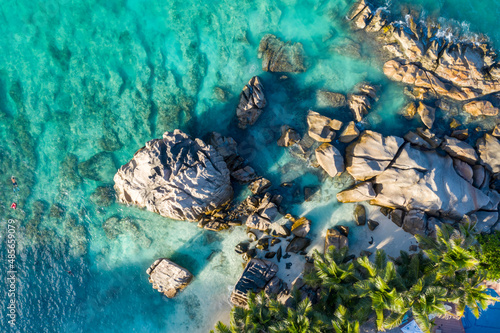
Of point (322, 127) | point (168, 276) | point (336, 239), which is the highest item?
point (322, 127)

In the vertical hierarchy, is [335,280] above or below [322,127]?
below

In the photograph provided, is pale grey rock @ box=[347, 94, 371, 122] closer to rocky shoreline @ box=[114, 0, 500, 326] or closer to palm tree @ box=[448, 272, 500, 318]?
rocky shoreline @ box=[114, 0, 500, 326]

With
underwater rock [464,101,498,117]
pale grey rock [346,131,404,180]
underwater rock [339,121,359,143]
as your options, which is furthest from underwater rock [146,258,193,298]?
underwater rock [464,101,498,117]

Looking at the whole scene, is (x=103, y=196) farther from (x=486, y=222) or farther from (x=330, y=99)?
(x=486, y=222)

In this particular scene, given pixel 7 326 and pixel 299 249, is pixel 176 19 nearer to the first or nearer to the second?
pixel 299 249

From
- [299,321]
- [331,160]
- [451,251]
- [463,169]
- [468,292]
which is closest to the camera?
[451,251]

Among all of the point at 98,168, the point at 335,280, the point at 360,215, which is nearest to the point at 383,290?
the point at 335,280

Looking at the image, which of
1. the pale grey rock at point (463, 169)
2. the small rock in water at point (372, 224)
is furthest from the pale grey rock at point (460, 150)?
the small rock in water at point (372, 224)

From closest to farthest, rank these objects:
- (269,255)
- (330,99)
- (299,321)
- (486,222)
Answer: (299,321) → (486,222) → (269,255) → (330,99)

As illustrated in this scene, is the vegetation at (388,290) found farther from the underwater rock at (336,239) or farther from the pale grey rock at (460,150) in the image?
the pale grey rock at (460,150)
